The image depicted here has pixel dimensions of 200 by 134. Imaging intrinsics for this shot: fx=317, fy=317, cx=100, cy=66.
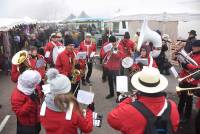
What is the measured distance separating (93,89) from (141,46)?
387cm

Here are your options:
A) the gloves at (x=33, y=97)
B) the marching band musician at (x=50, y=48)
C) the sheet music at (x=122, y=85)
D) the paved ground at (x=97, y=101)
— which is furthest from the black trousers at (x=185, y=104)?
the marching band musician at (x=50, y=48)

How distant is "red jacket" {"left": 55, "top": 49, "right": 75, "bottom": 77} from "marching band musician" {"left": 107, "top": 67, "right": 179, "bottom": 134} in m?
4.53

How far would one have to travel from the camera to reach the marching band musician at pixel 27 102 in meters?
4.50

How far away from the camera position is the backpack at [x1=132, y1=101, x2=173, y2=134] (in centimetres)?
323

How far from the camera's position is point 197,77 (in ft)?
21.0

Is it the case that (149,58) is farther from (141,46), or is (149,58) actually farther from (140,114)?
(140,114)

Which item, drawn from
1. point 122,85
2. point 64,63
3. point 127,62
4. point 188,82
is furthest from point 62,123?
point 127,62

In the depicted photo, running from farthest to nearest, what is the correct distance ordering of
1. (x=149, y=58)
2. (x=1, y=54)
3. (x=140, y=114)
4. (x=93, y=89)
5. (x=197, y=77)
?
1. (x=1, y=54)
2. (x=93, y=89)
3. (x=149, y=58)
4. (x=197, y=77)
5. (x=140, y=114)

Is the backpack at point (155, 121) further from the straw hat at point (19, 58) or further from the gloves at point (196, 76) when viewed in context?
the straw hat at point (19, 58)

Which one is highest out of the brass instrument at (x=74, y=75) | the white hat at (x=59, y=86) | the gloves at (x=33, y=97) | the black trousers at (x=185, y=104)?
the white hat at (x=59, y=86)

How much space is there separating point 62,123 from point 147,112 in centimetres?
101

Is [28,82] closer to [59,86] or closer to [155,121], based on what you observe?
[59,86]

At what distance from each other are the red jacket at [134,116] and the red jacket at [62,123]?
0.43 meters

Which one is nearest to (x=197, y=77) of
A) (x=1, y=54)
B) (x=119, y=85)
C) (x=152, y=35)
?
(x=152, y=35)
